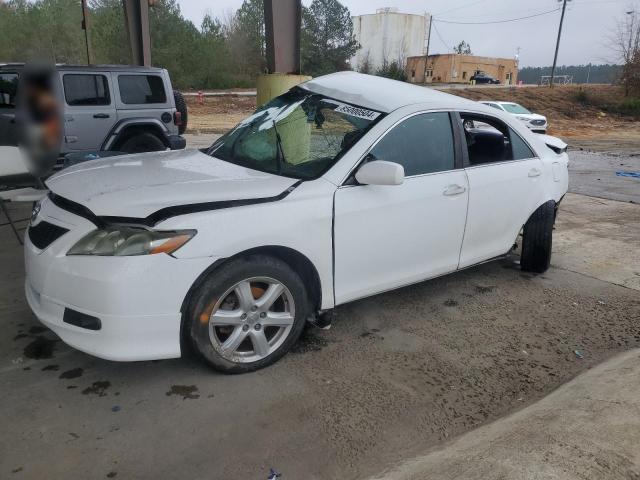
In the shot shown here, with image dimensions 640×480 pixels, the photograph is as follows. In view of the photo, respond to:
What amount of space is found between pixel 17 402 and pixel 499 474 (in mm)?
2386

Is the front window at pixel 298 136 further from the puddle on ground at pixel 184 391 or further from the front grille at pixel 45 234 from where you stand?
the puddle on ground at pixel 184 391

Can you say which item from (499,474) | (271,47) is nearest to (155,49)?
(271,47)

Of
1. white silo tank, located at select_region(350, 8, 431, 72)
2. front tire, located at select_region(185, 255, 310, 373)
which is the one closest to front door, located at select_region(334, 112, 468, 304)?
A: front tire, located at select_region(185, 255, 310, 373)

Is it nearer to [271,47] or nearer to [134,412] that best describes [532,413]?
[134,412]

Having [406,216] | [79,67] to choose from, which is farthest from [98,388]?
[79,67]

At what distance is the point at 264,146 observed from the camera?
378 cm

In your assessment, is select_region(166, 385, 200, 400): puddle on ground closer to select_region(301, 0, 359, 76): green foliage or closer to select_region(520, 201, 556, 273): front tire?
select_region(520, 201, 556, 273): front tire

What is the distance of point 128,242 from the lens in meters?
2.67

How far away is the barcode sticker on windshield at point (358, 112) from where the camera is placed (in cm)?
362

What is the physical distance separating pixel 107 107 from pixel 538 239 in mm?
6742

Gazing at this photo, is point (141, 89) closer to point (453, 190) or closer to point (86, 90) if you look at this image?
point (86, 90)

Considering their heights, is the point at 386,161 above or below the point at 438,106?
below

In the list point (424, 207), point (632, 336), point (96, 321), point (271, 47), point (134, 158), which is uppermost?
point (271, 47)

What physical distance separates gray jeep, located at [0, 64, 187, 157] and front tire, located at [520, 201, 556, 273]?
17.8 ft
